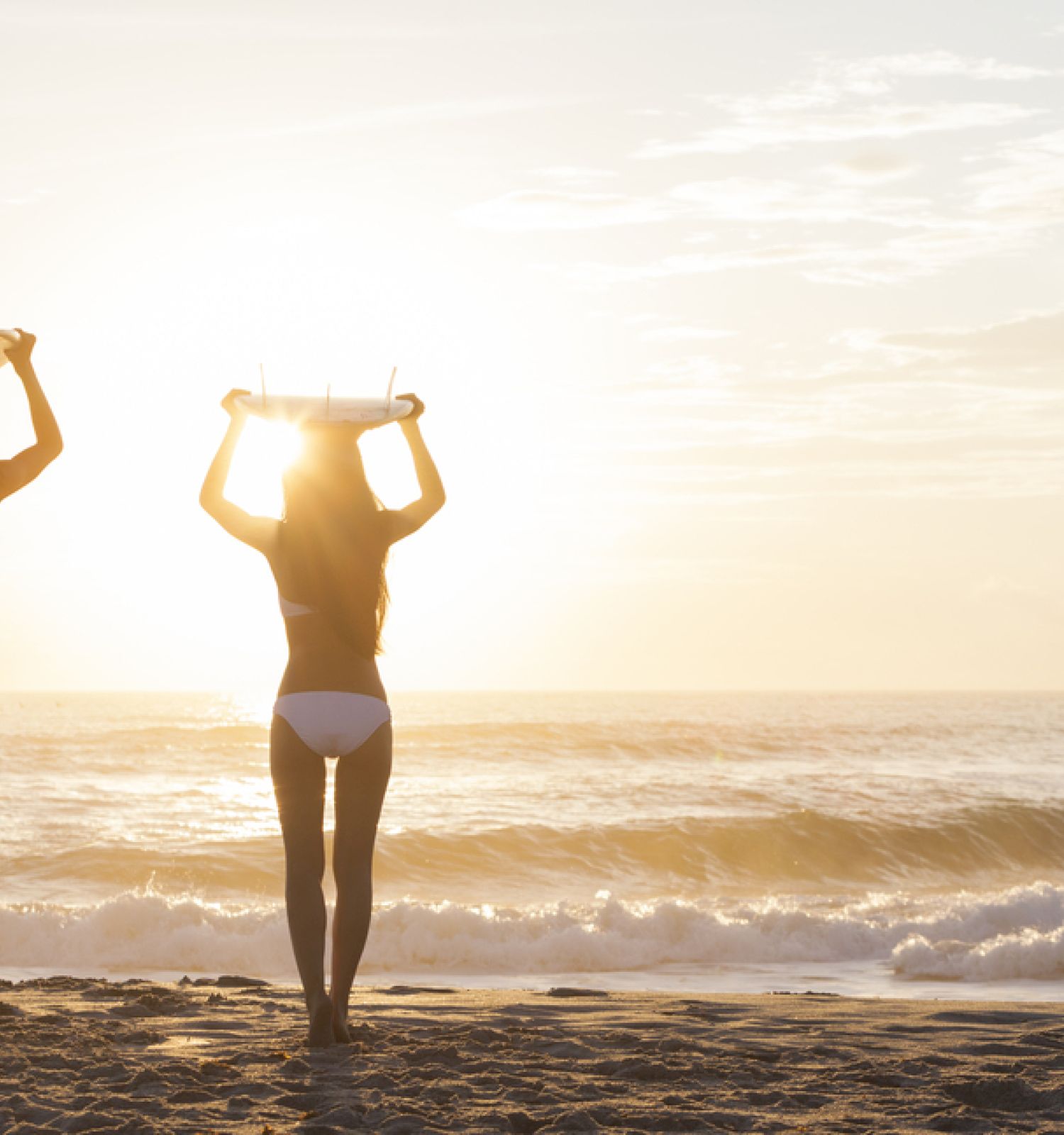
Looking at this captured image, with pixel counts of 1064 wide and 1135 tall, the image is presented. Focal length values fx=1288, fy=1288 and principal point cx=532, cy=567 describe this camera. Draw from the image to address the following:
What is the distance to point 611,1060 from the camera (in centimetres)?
468

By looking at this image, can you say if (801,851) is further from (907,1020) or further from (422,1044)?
(422,1044)

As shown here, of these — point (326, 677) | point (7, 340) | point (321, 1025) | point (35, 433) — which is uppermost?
point (7, 340)

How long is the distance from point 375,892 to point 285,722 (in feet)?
31.9

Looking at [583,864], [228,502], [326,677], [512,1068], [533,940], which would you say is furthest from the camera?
[583,864]

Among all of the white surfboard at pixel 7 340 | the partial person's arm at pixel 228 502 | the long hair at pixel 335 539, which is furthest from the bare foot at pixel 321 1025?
the white surfboard at pixel 7 340

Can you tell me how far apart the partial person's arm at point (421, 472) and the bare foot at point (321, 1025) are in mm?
1801

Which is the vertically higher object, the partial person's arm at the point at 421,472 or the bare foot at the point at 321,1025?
the partial person's arm at the point at 421,472

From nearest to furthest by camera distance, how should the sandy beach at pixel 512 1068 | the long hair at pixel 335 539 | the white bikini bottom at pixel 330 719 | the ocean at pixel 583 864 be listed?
the sandy beach at pixel 512 1068 → the white bikini bottom at pixel 330 719 → the long hair at pixel 335 539 → the ocean at pixel 583 864

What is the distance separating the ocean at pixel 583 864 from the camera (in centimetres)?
1002

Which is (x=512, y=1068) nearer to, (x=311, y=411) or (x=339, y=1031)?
(x=339, y=1031)

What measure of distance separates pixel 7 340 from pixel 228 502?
1097 mm

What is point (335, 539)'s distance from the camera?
4719mm

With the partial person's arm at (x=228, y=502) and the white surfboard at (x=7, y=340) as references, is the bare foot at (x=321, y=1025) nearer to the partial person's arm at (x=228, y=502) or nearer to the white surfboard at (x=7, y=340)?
the partial person's arm at (x=228, y=502)

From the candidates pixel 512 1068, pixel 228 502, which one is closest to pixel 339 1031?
pixel 512 1068
